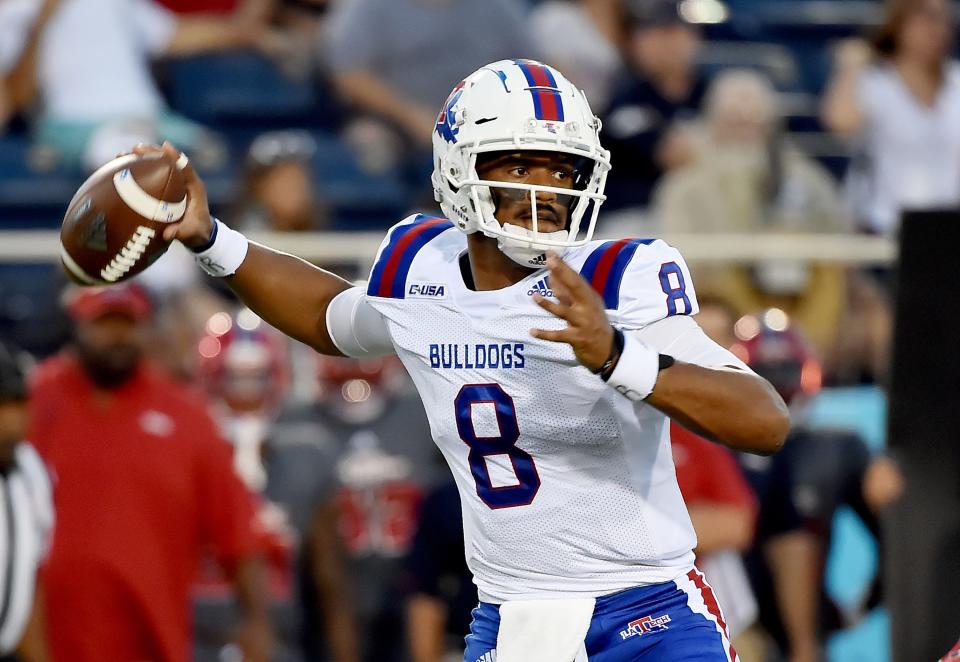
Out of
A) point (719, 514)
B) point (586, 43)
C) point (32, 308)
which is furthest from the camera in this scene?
point (586, 43)

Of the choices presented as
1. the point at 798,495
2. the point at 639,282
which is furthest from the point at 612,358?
the point at 798,495

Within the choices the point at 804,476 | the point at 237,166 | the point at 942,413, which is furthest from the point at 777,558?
the point at 237,166

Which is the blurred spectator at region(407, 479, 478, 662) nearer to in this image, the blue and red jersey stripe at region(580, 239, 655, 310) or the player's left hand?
the blue and red jersey stripe at region(580, 239, 655, 310)

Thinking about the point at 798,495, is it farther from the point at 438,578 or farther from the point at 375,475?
the point at 375,475

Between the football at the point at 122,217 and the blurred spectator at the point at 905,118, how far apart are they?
431 centimetres

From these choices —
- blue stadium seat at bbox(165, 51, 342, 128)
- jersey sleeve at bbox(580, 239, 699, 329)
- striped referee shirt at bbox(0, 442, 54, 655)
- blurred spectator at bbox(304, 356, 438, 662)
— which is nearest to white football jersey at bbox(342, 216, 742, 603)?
jersey sleeve at bbox(580, 239, 699, 329)

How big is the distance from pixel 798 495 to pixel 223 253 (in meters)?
2.67

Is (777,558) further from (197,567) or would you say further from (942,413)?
(197,567)

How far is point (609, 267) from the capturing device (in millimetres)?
3186

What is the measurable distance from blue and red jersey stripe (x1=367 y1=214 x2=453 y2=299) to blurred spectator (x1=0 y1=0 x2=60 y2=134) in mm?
3874

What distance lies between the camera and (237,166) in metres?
7.20

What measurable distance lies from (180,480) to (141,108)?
217cm

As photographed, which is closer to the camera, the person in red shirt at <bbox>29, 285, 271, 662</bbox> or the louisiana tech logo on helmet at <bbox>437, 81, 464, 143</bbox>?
the louisiana tech logo on helmet at <bbox>437, 81, 464, 143</bbox>

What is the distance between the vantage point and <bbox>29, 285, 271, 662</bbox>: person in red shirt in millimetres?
5371
